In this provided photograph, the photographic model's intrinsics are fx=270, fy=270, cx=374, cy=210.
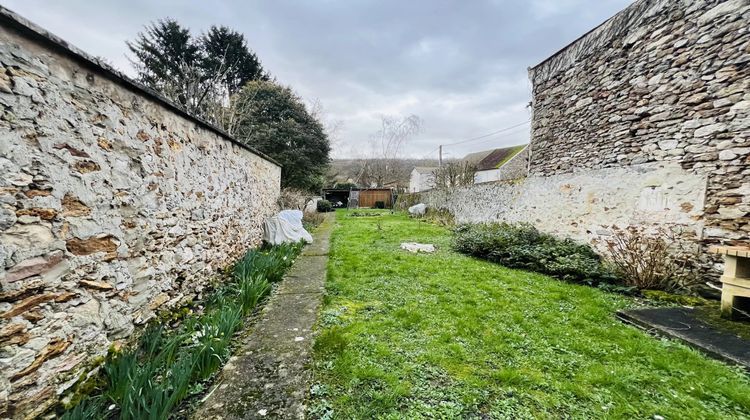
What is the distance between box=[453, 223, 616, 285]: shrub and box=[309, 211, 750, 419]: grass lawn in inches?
21.8

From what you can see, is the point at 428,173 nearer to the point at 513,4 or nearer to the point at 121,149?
the point at 513,4

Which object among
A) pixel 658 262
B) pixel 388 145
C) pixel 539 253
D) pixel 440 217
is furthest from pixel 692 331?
pixel 388 145

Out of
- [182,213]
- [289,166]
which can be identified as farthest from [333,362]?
[289,166]

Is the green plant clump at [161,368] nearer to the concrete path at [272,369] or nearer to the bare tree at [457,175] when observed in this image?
the concrete path at [272,369]

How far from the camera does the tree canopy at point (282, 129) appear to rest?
11.9 metres

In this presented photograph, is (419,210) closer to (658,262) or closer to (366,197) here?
(366,197)

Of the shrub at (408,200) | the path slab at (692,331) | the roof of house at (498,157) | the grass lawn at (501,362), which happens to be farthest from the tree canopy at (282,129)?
the roof of house at (498,157)

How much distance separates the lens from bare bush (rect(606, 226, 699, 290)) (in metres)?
3.76

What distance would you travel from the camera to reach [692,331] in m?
2.63

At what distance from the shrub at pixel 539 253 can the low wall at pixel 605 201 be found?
0.39 meters

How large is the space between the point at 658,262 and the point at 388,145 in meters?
34.7

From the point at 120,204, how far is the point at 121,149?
1.38ft

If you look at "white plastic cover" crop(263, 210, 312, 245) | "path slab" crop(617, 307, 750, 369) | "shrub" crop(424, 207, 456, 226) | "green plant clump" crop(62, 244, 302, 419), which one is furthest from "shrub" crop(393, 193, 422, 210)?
"green plant clump" crop(62, 244, 302, 419)

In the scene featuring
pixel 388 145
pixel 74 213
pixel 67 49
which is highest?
pixel 388 145
